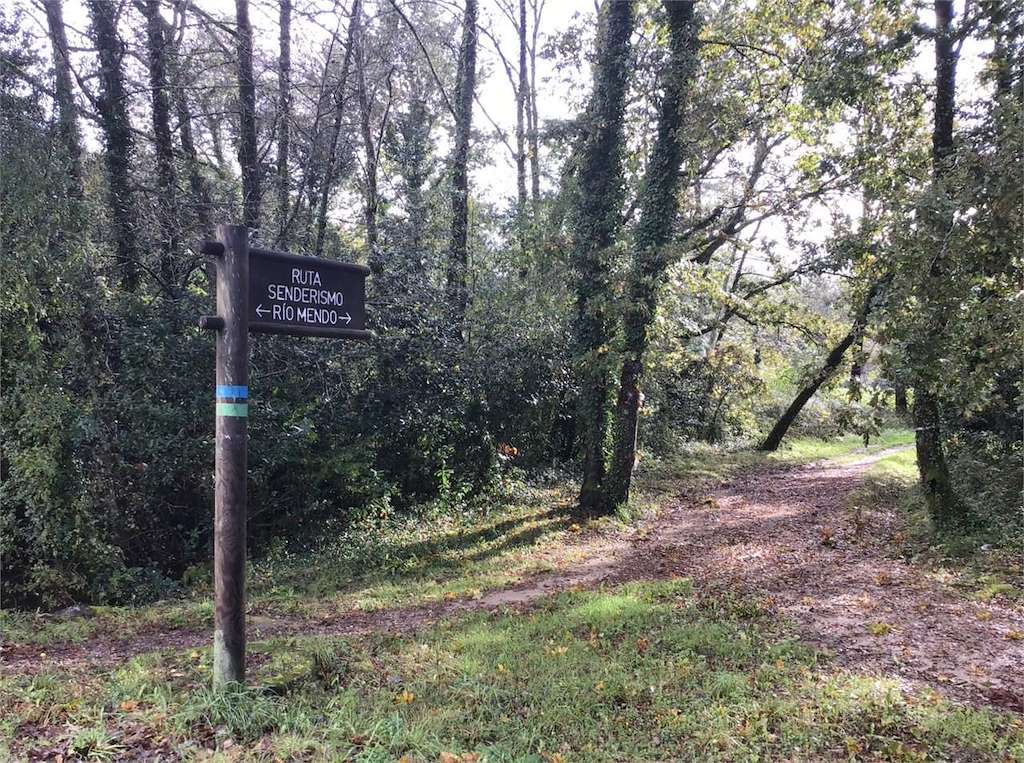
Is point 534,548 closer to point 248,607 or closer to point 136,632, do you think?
point 248,607

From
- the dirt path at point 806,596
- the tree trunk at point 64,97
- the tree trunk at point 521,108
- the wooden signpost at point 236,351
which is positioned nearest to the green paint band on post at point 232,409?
the wooden signpost at point 236,351

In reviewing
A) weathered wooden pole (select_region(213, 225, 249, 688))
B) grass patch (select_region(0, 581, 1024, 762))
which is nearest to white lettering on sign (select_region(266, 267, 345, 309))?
weathered wooden pole (select_region(213, 225, 249, 688))

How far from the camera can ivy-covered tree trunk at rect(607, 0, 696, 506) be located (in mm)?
11000

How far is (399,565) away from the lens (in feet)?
30.6

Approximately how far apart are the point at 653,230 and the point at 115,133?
8479mm

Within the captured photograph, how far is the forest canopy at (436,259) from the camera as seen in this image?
23.8 ft

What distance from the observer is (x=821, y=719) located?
13.3 feet

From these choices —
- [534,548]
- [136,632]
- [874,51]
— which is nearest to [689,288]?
[874,51]

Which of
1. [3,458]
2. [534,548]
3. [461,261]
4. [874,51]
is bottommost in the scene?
[534,548]

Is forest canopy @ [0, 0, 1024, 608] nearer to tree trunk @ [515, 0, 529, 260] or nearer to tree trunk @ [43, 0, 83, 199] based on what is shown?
tree trunk @ [43, 0, 83, 199]

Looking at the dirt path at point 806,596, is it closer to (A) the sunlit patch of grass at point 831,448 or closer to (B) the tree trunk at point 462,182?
(B) the tree trunk at point 462,182

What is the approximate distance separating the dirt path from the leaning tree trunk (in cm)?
316

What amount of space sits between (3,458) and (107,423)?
1.10 m

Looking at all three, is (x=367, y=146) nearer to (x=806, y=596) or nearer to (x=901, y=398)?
(x=901, y=398)
